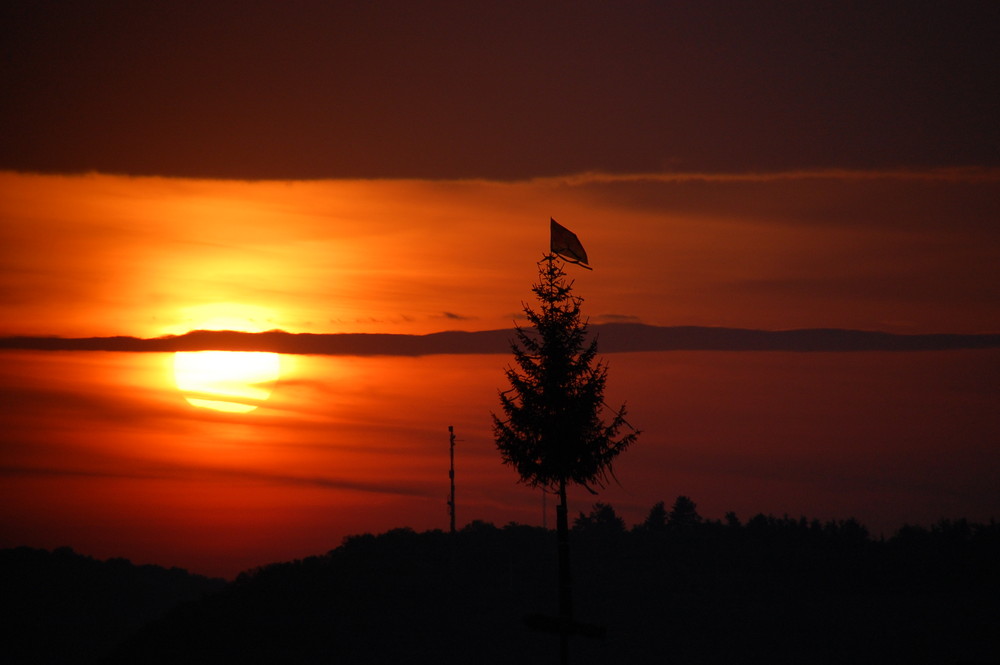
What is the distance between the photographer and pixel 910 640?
350ft

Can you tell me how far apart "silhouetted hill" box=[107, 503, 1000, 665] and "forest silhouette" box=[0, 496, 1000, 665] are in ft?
0.80

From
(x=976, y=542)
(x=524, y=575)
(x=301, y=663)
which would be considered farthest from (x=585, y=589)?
(x=976, y=542)

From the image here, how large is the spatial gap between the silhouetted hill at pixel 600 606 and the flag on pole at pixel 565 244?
65934mm

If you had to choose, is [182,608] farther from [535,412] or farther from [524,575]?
[535,412]

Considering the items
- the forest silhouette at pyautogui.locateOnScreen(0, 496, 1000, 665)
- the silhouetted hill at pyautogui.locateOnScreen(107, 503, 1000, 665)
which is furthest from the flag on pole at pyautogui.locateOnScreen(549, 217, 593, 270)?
the silhouetted hill at pyautogui.locateOnScreen(107, 503, 1000, 665)

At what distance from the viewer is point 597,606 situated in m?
114

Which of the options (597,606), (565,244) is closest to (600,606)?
(597,606)

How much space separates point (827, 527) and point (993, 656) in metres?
87.0

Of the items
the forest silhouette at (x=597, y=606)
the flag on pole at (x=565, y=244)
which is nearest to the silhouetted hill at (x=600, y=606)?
the forest silhouette at (x=597, y=606)

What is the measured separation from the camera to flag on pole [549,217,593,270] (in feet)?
128

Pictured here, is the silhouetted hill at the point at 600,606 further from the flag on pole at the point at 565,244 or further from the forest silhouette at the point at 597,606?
the flag on pole at the point at 565,244

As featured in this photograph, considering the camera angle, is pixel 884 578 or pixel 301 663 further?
pixel 884 578

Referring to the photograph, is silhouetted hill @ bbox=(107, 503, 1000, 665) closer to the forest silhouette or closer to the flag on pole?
the forest silhouette

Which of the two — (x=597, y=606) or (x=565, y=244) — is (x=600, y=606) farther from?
(x=565, y=244)
